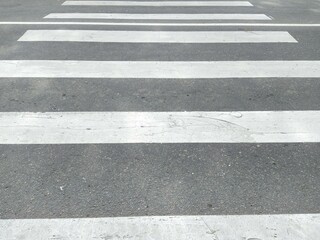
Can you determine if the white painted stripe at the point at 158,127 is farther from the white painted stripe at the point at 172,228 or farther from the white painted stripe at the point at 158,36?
Answer: the white painted stripe at the point at 158,36

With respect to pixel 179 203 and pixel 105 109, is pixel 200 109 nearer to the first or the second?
pixel 105 109

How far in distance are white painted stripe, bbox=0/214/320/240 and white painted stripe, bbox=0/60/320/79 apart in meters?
3.25

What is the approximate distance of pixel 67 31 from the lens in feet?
27.9

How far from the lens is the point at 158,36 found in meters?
8.35

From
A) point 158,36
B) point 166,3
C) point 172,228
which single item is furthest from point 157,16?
point 172,228

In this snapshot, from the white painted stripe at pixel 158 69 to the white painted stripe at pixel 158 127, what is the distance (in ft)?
4.18

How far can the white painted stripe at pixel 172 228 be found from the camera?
11.3 ft

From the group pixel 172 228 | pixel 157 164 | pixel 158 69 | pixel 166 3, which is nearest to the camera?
pixel 172 228

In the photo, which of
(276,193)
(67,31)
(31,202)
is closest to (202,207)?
(276,193)

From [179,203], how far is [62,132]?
185 centimetres

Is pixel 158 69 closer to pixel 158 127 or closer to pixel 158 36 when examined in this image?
pixel 158 36

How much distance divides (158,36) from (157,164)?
4506 millimetres

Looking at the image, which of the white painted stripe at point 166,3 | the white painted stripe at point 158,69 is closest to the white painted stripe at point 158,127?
the white painted stripe at point 158,69

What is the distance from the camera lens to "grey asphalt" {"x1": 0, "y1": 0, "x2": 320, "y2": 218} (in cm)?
382
